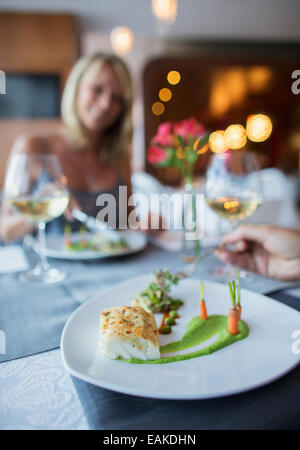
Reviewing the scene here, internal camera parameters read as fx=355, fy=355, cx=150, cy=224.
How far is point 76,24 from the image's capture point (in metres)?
5.22

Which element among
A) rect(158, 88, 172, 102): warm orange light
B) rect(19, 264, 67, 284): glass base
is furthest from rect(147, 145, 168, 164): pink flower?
rect(158, 88, 172, 102): warm orange light

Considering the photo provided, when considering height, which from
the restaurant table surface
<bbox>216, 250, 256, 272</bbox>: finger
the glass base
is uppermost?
<bbox>216, 250, 256, 272</bbox>: finger

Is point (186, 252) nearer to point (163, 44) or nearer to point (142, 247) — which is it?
point (142, 247)

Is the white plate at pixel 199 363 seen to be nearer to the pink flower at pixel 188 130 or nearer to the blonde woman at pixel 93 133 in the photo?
the pink flower at pixel 188 130

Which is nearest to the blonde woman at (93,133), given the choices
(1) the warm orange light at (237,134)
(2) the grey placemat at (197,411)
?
(2) the grey placemat at (197,411)

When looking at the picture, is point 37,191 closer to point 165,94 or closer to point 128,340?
point 128,340

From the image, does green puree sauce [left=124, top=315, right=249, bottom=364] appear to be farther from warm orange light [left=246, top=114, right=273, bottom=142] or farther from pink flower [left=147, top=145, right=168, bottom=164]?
warm orange light [left=246, top=114, right=273, bottom=142]

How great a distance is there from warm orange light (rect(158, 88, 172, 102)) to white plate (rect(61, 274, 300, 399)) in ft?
22.3

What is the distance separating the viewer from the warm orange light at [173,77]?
6.77m

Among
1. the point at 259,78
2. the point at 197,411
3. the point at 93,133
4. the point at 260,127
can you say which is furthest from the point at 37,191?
the point at 260,127

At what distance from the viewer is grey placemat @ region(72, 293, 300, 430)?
0.38 metres

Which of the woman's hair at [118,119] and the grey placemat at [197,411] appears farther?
the woman's hair at [118,119]

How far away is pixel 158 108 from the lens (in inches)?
271
